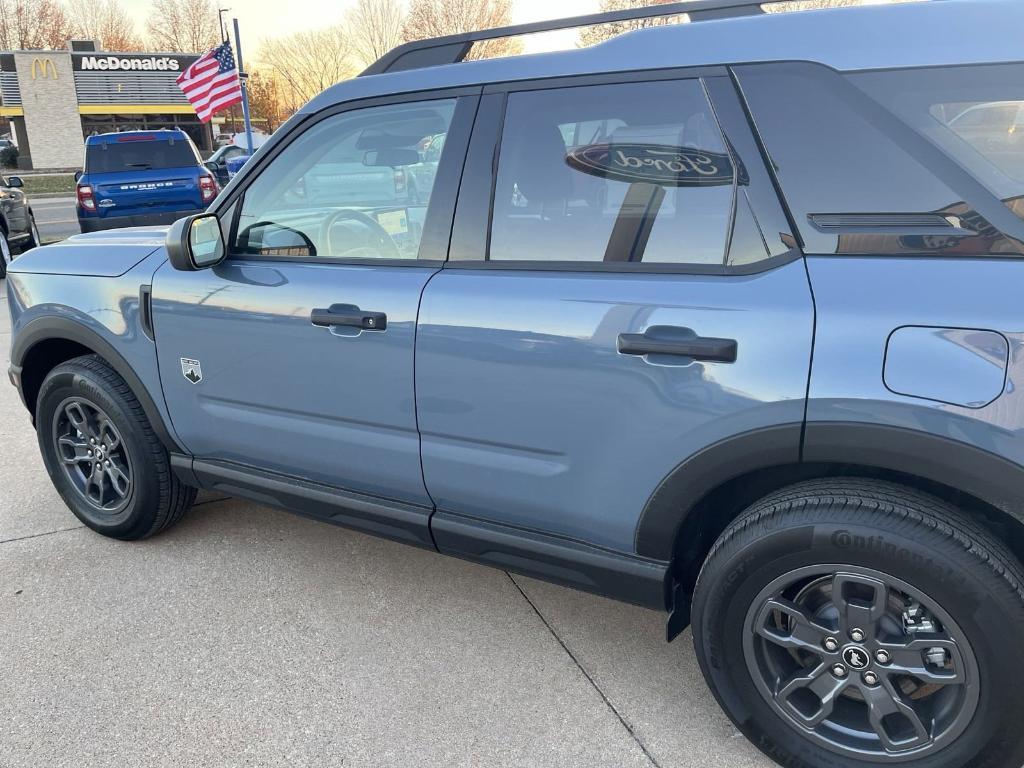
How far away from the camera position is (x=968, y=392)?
5.49ft

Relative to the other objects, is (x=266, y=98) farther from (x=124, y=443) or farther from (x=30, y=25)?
(x=124, y=443)

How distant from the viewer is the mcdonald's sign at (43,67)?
4494 cm

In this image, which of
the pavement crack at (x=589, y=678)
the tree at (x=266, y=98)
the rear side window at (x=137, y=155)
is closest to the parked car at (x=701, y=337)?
the pavement crack at (x=589, y=678)

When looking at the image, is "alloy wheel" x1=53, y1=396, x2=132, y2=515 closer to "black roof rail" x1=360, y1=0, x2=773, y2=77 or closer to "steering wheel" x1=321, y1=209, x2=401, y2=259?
"steering wheel" x1=321, y1=209, x2=401, y2=259

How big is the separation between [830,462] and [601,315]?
654 millimetres

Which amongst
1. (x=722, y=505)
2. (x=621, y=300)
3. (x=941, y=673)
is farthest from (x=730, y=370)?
(x=941, y=673)

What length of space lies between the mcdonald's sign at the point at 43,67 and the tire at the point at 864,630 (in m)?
53.5

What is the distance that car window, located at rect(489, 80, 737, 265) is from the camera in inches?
80.1

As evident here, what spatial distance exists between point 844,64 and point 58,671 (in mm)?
2880

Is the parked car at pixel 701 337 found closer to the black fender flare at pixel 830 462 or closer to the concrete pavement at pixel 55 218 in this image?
the black fender flare at pixel 830 462

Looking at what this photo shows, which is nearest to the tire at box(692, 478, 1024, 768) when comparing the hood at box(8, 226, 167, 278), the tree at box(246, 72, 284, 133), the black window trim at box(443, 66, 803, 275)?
the black window trim at box(443, 66, 803, 275)

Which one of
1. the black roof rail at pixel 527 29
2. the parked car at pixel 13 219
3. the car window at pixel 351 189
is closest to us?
the black roof rail at pixel 527 29

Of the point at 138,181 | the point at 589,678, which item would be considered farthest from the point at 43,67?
the point at 589,678

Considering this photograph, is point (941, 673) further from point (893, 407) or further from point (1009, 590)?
point (893, 407)
